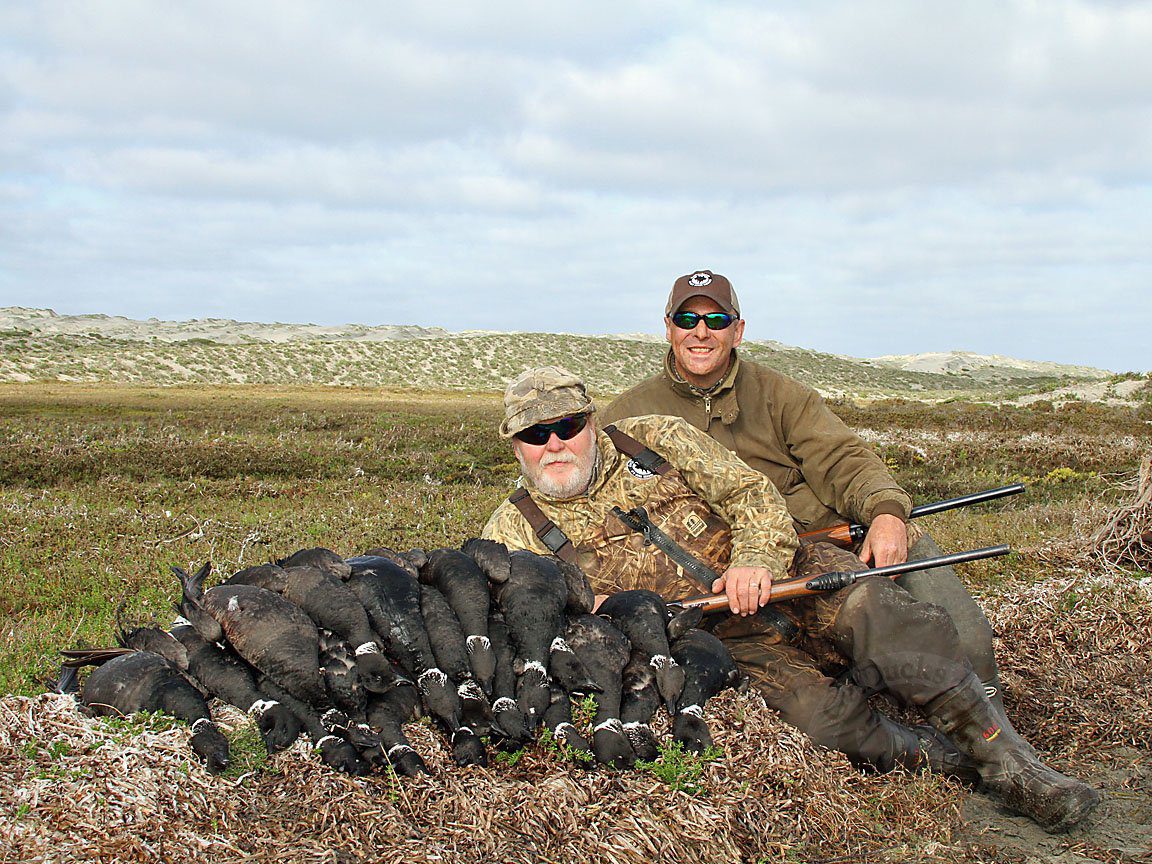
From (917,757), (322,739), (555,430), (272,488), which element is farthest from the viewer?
(272,488)

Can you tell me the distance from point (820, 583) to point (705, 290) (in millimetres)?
2505

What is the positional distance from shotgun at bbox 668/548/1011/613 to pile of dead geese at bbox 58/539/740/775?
46cm

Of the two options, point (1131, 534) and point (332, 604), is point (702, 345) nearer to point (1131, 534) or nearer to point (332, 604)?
point (332, 604)

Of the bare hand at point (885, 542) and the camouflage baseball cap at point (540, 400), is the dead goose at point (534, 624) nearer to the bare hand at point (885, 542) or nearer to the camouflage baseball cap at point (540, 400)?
the camouflage baseball cap at point (540, 400)

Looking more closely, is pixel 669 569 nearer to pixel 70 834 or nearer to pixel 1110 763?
pixel 1110 763

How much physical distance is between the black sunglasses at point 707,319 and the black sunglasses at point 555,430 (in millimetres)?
1624

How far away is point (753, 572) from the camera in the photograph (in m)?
5.05

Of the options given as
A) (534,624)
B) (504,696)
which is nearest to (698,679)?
(534,624)

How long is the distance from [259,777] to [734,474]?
3153mm

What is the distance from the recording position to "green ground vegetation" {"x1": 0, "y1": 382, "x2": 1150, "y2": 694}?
28.6 feet

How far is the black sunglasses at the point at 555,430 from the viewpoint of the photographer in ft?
17.8

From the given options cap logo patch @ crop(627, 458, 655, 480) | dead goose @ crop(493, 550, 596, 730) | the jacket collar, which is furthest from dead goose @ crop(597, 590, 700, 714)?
the jacket collar

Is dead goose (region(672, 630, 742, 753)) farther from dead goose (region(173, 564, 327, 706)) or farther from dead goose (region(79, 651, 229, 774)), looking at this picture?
dead goose (region(79, 651, 229, 774))

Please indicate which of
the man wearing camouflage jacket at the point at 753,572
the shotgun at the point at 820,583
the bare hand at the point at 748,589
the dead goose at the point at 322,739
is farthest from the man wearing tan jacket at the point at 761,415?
the dead goose at the point at 322,739
